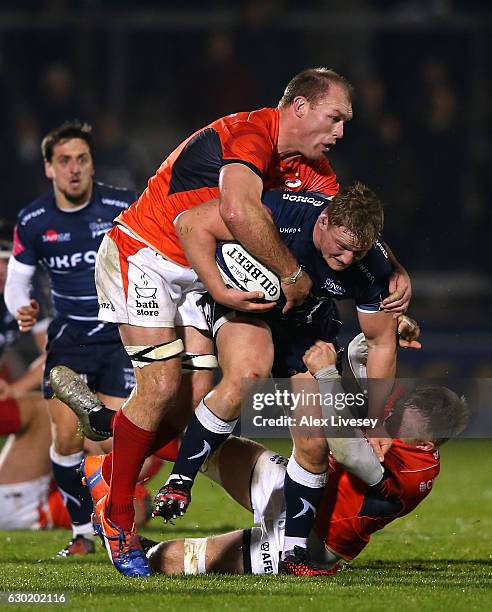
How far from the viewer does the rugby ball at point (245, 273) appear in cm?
586

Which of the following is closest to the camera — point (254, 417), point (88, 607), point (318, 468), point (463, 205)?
point (88, 607)

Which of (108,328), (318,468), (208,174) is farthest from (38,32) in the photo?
(318,468)

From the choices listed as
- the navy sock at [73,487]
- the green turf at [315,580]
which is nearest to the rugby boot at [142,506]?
the green turf at [315,580]

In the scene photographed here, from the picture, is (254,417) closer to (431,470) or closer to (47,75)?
(431,470)

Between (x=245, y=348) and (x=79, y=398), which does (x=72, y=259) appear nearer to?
(x=79, y=398)

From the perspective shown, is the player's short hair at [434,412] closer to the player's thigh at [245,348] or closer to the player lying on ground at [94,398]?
the player lying on ground at [94,398]

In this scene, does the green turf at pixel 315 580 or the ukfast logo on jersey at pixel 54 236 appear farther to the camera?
the ukfast logo on jersey at pixel 54 236

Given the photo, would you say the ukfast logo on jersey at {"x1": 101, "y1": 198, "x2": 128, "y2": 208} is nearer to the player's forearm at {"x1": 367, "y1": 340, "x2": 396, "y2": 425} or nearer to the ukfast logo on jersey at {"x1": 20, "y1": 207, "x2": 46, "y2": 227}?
the ukfast logo on jersey at {"x1": 20, "y1": 207, "x2": 46, "y2": 227}

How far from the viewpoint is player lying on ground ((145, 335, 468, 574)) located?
5.88m

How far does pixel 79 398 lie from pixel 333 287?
4.82 ft

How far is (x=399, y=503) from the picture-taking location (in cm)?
589

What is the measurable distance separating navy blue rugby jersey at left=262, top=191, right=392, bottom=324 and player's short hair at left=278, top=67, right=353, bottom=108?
1.69 feet

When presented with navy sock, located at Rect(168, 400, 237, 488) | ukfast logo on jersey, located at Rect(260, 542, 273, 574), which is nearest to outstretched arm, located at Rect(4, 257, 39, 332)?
navy sock, located at Rect(168, 400, 237, 488)

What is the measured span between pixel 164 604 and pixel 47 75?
9335 millimetres
